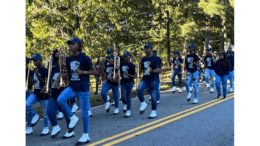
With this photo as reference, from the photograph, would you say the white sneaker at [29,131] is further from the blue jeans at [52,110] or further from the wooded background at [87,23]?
the wooded background at [87,23]

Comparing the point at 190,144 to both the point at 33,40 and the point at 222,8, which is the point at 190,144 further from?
the point at 222,8

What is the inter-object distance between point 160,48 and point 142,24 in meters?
15.1

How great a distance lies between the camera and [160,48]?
105 ft

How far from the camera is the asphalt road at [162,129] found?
19.0 feet

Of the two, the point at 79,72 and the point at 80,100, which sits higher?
the point at 79,72

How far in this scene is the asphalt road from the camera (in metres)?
5.80

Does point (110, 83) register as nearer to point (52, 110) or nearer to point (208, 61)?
point (52, 110)

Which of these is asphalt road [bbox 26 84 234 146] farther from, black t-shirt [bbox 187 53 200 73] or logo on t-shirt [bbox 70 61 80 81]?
Answer: black t-shirt [bbox 187 53 200 73]

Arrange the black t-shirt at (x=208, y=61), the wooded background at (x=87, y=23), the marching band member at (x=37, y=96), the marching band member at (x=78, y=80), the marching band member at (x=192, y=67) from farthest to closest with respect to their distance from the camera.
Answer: the black t-shirt at (x=208, y=61)
the wooded background at (x=87, y=23)
the marching band member at (x=192, y=67)
the marching band member at (x=37, y=96)
the marching band member at (x=78, y=80)

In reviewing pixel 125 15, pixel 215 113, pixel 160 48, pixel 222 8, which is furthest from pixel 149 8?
pixel 160 48

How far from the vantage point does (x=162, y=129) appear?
676 centimetres

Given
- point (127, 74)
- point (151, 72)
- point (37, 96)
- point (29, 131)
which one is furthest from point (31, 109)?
point (151, 72)

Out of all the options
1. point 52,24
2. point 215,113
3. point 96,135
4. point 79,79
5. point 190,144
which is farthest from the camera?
point 52,24

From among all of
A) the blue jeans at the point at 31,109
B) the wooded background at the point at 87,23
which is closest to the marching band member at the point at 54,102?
the blue jeans at the point at 31,109
